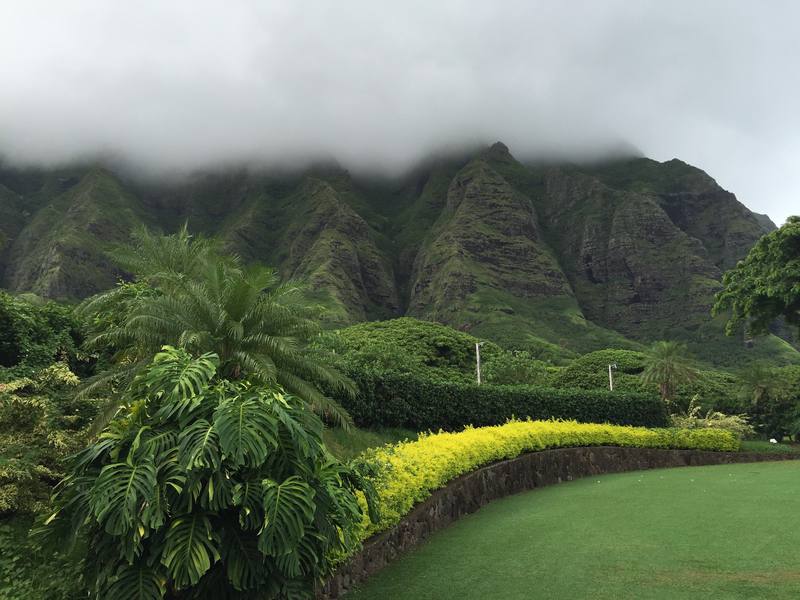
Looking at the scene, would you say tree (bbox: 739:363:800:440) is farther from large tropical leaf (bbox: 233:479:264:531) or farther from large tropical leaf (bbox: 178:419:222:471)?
large tropical leaf (bbox: 178:419:222:471)

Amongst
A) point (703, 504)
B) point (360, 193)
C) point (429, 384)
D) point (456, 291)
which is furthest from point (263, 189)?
point (703, 504)

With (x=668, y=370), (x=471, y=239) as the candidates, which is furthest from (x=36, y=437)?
(x=471, y=239)

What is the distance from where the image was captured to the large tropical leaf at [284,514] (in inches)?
149

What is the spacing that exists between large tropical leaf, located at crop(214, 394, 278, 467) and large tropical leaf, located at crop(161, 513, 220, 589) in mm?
500

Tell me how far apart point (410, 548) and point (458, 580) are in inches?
69.0

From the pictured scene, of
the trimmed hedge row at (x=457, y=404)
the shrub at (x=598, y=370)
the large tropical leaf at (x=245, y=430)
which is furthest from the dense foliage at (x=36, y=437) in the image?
the shrub at (x=598, y=370)

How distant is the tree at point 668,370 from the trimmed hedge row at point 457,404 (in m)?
13.3

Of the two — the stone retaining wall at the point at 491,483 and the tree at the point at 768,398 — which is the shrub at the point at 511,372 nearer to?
the tree at the point at 768,398

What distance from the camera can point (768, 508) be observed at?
9.45m

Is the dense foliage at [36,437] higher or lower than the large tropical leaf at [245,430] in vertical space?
lower

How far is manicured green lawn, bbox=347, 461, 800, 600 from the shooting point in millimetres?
5867

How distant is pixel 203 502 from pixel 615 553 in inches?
225

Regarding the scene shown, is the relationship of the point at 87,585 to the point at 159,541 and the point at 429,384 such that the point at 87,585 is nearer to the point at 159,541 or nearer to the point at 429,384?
the point at 159,541

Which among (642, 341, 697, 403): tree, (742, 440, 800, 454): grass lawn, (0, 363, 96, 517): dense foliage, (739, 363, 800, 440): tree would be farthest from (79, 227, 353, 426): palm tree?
(739, 363, 800, 440): tree
